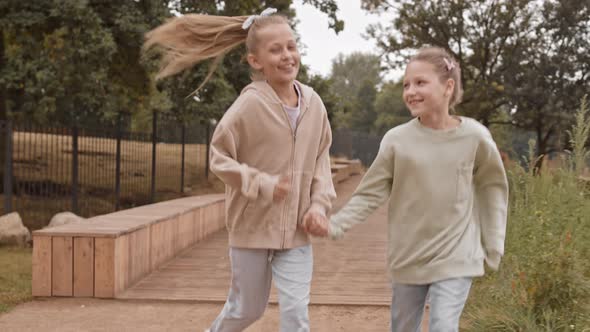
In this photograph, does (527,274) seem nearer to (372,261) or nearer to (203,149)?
(372,261)

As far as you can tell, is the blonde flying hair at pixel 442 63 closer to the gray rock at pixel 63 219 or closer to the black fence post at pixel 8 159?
the gray rock at pixel 63 219

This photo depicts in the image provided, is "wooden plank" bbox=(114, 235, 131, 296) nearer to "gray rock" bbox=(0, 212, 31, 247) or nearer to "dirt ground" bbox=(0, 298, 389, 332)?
"dirt ground" bbox=(0, 298, 389, 332)

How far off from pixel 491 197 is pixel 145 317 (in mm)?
3414

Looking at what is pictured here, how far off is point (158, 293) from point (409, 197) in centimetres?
390

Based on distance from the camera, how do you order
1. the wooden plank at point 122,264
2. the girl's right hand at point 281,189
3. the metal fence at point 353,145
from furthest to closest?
the metal fence at point 353,145
the wooden plank at point 122,264
the girl's right hand at point 281,189

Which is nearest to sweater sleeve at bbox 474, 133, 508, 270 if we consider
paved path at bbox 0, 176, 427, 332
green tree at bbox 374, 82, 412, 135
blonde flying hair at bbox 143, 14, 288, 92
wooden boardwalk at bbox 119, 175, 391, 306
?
blonde flying hair at bbox 143, 14, 288, 92

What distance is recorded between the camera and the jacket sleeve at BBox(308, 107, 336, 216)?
154 inches

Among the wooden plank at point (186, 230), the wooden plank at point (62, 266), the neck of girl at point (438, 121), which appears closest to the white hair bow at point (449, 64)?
the neck of girl at point (438, 121)

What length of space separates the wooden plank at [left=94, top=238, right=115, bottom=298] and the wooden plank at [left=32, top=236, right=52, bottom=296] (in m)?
0.41

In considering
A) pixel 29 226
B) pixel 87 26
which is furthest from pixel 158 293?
pixel 87 26

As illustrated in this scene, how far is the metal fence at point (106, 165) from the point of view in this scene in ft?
41.3

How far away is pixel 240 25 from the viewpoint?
424cm

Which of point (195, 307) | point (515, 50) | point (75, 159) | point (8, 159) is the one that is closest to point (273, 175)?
point (195, 307)

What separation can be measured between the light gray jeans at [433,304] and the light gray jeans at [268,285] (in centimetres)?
45
